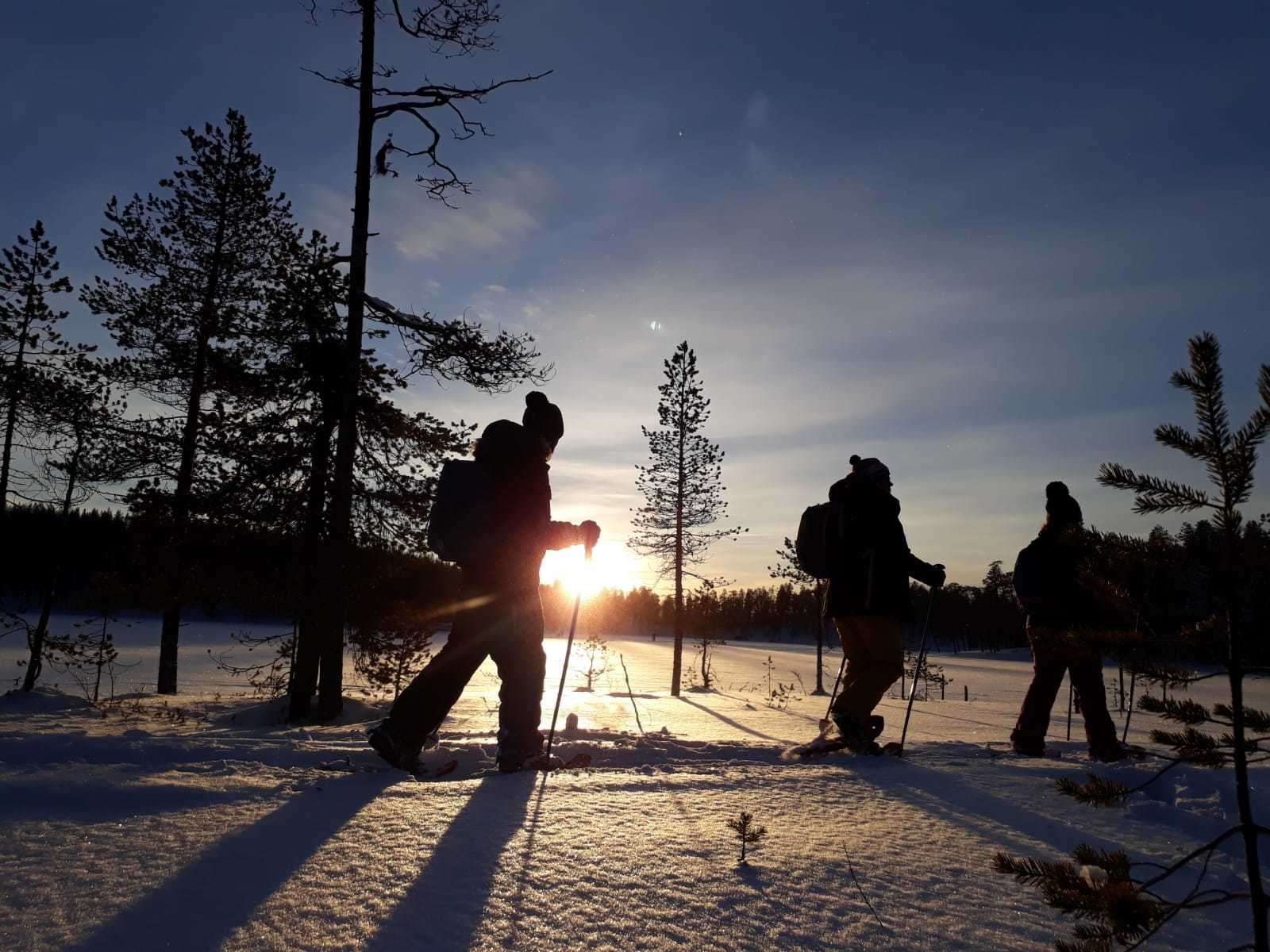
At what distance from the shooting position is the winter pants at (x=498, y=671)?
3260 millimetres

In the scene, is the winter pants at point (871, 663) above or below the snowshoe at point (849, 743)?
above

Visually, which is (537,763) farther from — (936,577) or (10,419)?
(10,419)

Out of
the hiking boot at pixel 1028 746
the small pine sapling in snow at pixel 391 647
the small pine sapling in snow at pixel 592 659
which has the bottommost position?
the small pine sapling in snow at pixel 592 659

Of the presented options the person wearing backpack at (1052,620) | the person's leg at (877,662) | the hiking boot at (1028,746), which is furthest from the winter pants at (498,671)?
the hiking boot at (1028,746)

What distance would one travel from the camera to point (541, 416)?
152 inches

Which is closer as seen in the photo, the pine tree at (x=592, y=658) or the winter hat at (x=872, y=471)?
the winter hat at (x=872, y=471)

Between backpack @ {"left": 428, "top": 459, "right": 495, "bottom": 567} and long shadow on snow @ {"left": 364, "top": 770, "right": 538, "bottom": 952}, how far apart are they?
1296mm

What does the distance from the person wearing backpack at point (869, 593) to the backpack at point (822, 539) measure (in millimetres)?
15

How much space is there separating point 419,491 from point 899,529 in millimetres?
7371

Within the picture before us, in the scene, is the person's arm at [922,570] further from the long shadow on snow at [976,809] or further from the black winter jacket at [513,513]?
the black winter jacket at [513,513]

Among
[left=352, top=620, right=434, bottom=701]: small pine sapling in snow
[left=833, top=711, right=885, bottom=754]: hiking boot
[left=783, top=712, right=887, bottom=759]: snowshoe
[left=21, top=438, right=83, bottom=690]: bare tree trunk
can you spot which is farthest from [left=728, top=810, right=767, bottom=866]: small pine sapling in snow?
[left=21, top=438, right=83, bottom=690]: bare tree trunk

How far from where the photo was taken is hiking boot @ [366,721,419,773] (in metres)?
3.16

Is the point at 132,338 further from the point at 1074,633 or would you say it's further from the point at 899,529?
the point at 1074,633

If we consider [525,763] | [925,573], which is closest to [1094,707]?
[925,573]
